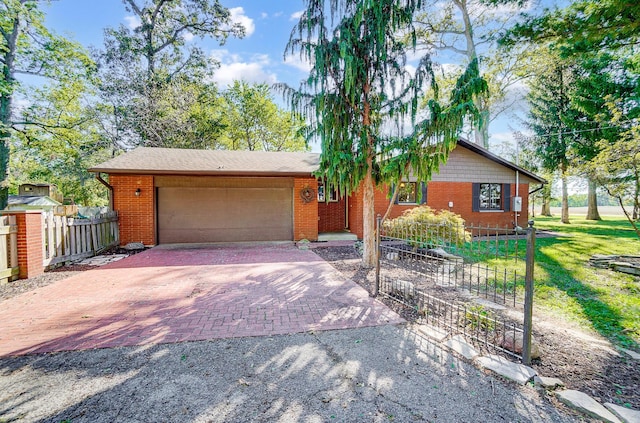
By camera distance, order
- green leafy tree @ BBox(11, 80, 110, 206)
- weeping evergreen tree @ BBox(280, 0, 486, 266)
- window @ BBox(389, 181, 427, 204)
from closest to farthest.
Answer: weeping evergreen tree @ BBox(280, 0, 486, 266) → window @ BBox(389, 181, 427, 204) → green leafy tree @ BBox(11, 80, 110, 206)

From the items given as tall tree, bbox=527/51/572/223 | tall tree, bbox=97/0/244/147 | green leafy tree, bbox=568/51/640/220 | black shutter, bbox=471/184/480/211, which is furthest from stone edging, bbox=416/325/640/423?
tall tree, bbox=527/51/572/223

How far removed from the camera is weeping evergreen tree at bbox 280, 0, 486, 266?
5363 millimetres

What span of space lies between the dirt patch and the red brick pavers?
125 cm

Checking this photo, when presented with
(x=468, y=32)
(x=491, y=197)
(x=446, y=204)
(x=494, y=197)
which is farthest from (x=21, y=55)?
(x=468, y=32)

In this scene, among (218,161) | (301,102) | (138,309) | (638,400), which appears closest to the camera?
(638,400)

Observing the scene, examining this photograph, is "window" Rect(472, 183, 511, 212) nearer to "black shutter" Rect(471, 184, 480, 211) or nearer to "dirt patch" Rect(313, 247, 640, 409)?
"black shutter" Rect(471, 184, 480, 211)

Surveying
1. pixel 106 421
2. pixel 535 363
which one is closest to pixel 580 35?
pixel 535 363

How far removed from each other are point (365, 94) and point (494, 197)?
32.5 feet

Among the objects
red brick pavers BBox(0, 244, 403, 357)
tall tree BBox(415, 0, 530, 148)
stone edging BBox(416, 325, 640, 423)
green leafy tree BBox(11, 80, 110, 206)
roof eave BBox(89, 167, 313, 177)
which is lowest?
stone edging BBox(416, 325, 640, 423)

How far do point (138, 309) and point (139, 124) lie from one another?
16.6 meters

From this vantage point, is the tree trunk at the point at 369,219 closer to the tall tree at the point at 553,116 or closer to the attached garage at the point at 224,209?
the attached garage at the point at 224,209

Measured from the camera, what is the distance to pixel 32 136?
13.4m

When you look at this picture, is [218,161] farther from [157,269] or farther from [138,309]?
[138,309]

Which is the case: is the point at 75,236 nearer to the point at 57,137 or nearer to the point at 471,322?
the point at 471,322
